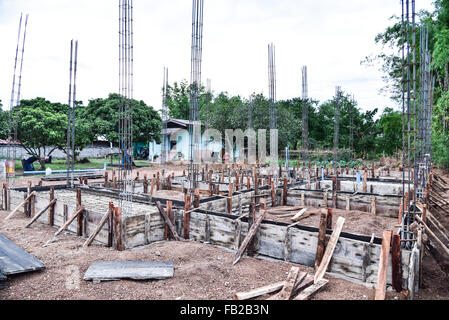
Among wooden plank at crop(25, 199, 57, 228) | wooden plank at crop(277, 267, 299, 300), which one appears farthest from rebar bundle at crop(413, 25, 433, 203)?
wooden plank at crop(25, 199, 57, 228)

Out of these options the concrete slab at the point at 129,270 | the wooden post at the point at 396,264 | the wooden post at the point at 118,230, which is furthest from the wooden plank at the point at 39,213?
the wooden post at the point at 396,264

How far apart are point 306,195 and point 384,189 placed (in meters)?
5.47

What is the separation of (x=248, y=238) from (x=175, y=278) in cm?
209

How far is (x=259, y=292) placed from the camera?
226 inches

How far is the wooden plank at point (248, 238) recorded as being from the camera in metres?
7.47

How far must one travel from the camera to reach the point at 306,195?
46.5 feet

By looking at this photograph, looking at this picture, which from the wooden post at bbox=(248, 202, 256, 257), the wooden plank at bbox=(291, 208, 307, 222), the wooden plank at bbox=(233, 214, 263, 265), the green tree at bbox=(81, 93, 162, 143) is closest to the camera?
the wooden plank at bbox=(233, 214, 263, 265)

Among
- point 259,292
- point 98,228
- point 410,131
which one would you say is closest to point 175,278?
point 259,292

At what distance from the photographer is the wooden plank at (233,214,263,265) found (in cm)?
747

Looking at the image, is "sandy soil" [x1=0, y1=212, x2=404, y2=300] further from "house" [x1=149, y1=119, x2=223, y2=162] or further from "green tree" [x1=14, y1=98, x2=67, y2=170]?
"house" [x1=149, y1=119, x2=223, y2=162]

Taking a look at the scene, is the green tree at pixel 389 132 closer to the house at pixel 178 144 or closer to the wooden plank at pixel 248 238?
the house at pixel 178 144

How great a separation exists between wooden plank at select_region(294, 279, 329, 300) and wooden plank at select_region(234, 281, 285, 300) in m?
0.38

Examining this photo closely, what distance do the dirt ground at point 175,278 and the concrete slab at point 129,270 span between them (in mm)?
115

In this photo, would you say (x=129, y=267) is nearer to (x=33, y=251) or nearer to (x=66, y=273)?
(x=66, y=273)
